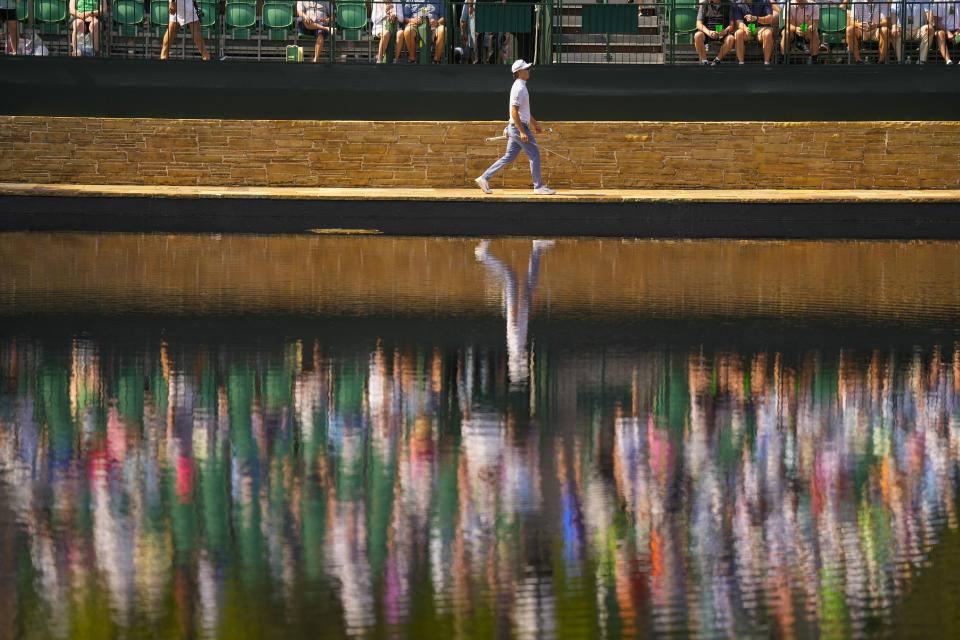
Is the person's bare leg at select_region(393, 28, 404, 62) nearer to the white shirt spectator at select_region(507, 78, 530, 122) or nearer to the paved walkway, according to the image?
the paved walkway

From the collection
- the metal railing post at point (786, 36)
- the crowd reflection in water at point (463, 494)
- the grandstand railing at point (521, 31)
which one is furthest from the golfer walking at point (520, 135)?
the crowd reflection in water at point (463, 494)

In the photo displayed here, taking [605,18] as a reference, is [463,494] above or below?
below

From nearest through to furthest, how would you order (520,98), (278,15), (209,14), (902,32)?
(520,98) → (902,32) → (278,15) → (209,14)

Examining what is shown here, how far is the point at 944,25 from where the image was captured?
24.3 m

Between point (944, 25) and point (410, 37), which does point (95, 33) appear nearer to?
point (410, 37)

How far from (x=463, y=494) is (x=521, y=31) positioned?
63.1ft

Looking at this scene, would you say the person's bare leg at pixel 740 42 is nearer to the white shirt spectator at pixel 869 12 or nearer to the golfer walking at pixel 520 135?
the white shirt spectator at pixel 869 12

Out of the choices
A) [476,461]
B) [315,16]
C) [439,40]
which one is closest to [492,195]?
[439,40]

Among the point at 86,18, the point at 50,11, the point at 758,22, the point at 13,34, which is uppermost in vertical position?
the point at 50,11

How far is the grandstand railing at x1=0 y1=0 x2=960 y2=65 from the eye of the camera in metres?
24.4

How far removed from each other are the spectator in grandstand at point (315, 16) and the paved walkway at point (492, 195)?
→ 3.43m

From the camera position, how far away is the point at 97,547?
216 inches

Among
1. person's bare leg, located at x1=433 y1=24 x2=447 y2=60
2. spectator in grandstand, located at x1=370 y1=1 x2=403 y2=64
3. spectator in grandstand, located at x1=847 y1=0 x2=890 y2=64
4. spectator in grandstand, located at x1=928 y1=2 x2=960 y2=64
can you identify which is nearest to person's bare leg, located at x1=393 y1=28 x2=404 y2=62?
spectator in grandstand, located at x1=370 y1=1 x2=403 y2=64

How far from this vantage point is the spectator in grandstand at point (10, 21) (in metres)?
24.9
